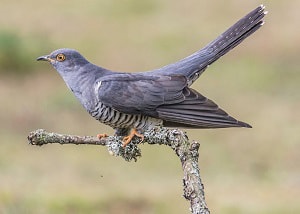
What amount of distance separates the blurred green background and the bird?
130 centimetres

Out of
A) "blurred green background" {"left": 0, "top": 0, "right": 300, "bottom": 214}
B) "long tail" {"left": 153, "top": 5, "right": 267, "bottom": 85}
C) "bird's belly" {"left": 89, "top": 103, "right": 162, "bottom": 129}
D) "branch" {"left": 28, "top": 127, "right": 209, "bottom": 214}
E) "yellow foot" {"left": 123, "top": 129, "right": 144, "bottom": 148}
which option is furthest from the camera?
"blurred green background" {"left": 0, "top": 0, "right": 300, "bottom": 214}

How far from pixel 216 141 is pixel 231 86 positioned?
2977mm

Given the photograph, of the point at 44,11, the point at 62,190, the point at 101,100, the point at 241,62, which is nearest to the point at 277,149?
the point at 62,190

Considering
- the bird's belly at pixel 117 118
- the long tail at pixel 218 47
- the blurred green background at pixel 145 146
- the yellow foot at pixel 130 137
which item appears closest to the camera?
the yellow foot at pixel 130 137

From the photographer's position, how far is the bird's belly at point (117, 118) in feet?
17.7

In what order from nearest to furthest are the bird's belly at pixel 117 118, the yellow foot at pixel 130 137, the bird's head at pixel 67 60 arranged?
the yellow foot at pixel 130 137, the bird's belly at pixel 117 118, the bird's head at pixel 67 60

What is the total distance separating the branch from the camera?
4.01 metres

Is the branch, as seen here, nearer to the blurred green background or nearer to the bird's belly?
the bird's belly

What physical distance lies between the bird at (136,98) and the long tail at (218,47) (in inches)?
5.3

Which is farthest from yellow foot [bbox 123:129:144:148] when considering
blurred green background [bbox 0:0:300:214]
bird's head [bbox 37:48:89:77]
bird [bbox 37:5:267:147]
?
blurred green background [bbox 0:0:300:214]

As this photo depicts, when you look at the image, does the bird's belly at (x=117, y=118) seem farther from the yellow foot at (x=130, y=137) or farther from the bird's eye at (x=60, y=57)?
the bird's eye at (x=60, y=57)

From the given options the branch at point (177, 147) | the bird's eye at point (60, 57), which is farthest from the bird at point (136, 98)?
the branch at point (177, 147)

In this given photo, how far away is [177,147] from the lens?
14.0 feet

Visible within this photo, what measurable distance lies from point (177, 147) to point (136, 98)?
139 centimetres
